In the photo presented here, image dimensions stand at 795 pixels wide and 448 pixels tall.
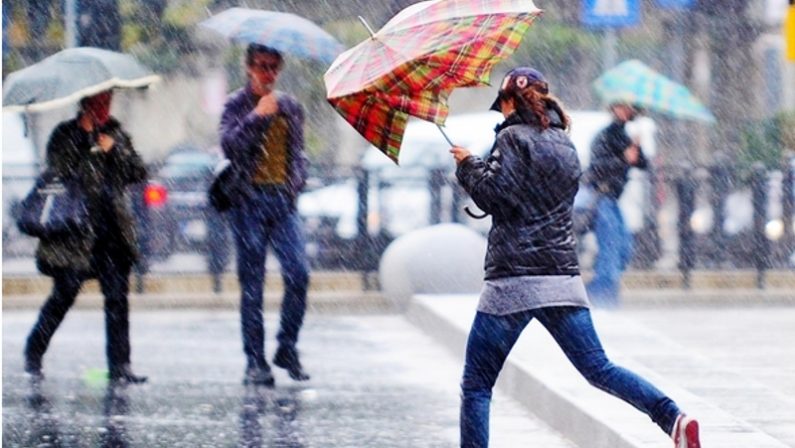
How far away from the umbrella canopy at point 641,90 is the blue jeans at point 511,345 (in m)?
8.44

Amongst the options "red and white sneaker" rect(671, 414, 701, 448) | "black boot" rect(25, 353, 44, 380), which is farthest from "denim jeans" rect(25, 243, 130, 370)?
"red and white sneaker" rect(671, 414, 701, 448)

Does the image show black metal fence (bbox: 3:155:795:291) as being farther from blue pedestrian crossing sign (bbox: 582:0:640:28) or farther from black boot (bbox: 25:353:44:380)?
black boot (bbox: 25:353:44:380)

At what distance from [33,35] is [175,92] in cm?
3067

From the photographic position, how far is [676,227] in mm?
19328

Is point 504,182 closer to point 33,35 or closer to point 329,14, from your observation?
point 33,35

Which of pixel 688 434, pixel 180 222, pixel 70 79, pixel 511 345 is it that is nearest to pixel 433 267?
pixel 180 222

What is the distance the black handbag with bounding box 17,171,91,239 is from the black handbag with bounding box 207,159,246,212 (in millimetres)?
685

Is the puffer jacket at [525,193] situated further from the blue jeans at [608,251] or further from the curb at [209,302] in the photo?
the curb at [209,302]

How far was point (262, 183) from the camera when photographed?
35.0 ft

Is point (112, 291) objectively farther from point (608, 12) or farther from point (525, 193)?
point (608, 12)

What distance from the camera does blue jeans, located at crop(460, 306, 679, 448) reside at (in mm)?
7355

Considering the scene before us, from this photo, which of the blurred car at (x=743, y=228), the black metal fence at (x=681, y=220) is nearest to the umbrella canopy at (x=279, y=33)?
the black metal fence at (x=681, y=220)

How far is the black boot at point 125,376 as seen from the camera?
10969 millimetres

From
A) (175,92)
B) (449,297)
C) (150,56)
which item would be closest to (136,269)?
(449,297)
